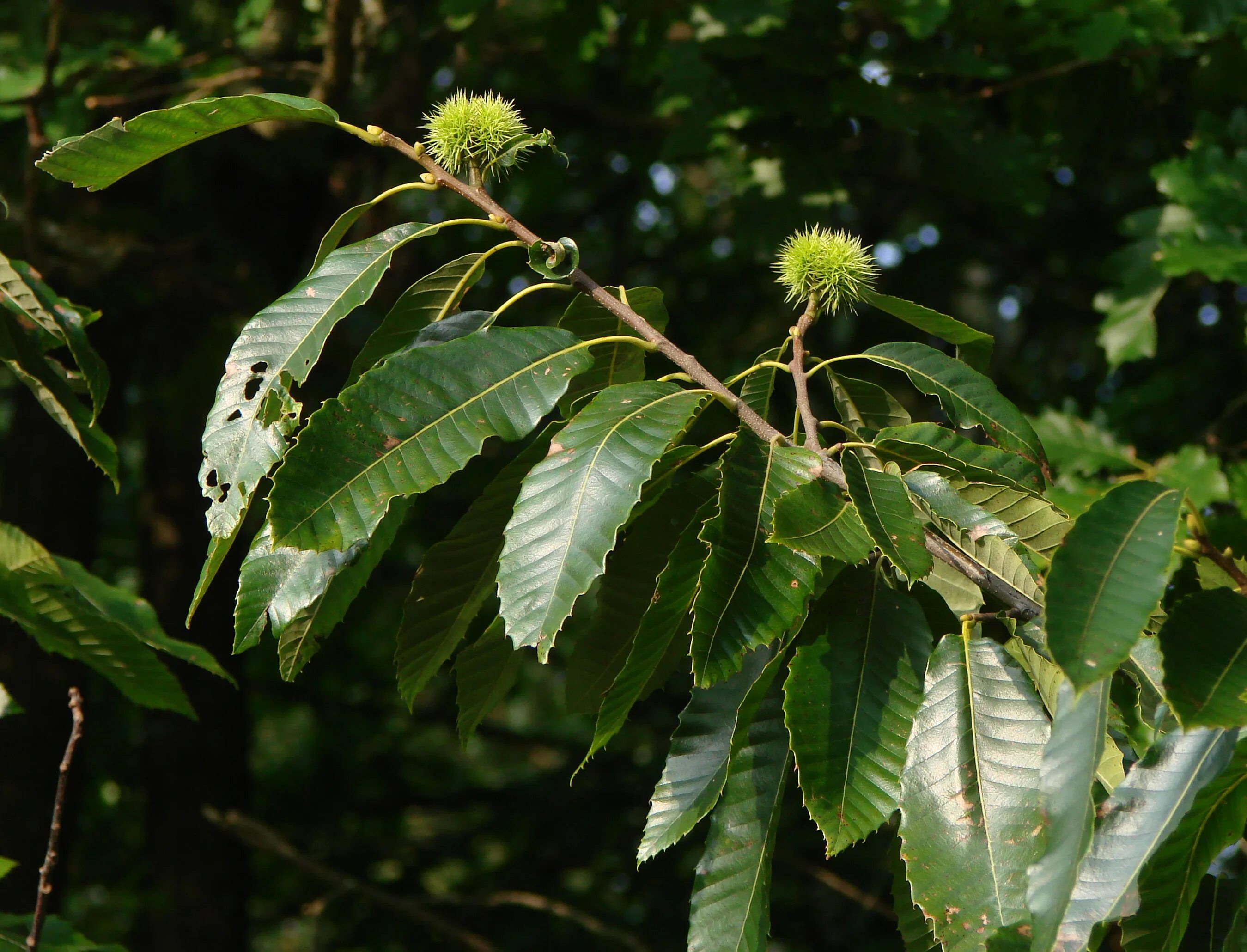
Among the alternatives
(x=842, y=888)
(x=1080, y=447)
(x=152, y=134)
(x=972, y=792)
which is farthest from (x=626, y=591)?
(x=842, y=888)

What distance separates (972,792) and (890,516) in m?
0.23

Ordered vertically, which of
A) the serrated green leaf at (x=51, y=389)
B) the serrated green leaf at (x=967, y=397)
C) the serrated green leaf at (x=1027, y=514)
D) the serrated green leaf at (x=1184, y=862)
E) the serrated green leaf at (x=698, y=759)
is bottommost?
the serrated green leaf at (x=1184, y=862)

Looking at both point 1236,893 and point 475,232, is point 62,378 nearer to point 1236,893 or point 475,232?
point 1236,893

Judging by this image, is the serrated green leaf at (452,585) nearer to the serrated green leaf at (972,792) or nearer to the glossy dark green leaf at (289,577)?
the glossy dark green leaf at (289,577)

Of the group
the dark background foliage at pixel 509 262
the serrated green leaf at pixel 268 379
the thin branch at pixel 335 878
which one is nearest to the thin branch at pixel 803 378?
the serrated green leaf at pixel 268 379

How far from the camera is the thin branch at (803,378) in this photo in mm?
993

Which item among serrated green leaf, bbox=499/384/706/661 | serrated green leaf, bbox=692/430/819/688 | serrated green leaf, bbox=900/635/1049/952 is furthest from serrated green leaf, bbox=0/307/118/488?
serrated green leaf, bbox=900/635/1049/952

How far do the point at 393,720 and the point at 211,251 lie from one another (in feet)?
10.0

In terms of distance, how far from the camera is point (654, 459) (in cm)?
89

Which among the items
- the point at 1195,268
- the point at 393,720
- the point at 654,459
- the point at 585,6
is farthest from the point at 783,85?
the point at 393,720

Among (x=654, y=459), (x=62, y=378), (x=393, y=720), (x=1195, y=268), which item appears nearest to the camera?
(x=654, y=459)

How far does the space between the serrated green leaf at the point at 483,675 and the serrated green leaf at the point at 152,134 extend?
0.54 metres

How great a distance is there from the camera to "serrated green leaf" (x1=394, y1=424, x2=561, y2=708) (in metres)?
1.11

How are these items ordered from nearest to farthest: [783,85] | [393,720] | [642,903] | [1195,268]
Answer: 1. [1195,268]
2. [783,85]
3. [642,903]
4. [393,720]
